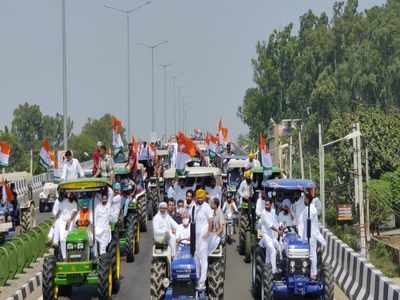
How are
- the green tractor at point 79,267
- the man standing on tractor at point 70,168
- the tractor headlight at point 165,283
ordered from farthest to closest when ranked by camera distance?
the man standing on tractor at point 70,168 → the green tractor at point 79,267 → the tractor headlight at point 165,283

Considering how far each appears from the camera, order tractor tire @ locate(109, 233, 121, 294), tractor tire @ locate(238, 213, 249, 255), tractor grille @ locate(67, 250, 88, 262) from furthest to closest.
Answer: tractor tire @ locate(238, 213, 249, 255) → tractor tire @ locate(109, 233, 121, 294) → tractor grille @ locate(67, 250, 88, 262)

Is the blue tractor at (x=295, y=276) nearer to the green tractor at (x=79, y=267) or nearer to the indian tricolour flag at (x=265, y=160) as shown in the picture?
the green tractor at (x=79, y=267)

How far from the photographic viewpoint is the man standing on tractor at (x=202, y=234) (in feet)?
51.0

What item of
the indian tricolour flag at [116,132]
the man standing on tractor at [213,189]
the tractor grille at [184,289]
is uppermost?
the indian tricolour flag at [116,132]

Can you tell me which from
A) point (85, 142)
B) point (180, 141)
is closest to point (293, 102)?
point (85, 142)

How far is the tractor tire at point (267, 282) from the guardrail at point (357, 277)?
5.90 feet

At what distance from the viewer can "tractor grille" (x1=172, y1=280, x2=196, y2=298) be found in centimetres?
1556

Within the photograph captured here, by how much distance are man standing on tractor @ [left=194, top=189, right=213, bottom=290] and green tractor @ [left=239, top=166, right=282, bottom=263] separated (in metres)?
5.95

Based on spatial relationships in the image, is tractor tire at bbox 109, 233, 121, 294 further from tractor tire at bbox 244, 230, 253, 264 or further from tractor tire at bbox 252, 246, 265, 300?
tractor tire at bbox 244, 230, 253, 264

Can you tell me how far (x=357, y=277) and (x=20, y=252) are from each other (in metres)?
8.55

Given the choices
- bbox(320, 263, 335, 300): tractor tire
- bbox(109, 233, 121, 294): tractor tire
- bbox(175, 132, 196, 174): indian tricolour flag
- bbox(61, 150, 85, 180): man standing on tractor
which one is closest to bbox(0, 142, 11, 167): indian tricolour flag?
bbox(61, 150, 85, 180): man standing on tractor

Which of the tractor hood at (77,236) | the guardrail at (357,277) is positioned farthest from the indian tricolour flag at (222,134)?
the tractor hood at (77,236)

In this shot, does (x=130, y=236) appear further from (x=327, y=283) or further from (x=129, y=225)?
(x=327, y=283)

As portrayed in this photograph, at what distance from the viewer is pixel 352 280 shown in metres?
18.3
